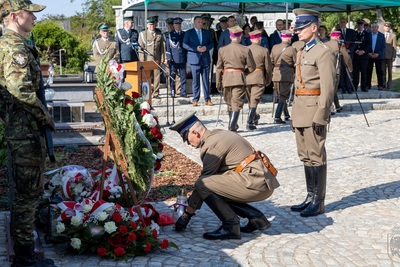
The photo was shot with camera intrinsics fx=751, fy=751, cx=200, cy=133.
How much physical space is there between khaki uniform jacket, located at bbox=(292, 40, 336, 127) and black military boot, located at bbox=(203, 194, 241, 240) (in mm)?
1517

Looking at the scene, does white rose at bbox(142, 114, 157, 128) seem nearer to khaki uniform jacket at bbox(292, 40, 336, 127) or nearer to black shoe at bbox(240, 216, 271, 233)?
black shoe at bbox(240, 216, 271, 233)

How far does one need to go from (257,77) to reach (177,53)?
406cm

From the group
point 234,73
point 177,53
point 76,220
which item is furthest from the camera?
point 177,53

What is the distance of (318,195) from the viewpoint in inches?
309

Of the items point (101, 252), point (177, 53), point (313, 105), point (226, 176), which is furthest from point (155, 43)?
point (101, 252)

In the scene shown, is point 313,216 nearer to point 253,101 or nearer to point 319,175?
point 319,175

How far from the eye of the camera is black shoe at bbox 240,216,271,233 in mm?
7004

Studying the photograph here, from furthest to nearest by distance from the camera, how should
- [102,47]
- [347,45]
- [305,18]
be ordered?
[347,45] < [102,47] < [305,18]

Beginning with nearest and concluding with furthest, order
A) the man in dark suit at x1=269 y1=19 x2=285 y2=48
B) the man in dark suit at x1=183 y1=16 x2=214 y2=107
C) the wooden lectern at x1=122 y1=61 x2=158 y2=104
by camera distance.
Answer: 1. the wooden lectern at x1=122 y1=61 x2=158 y2=104
2. the man in dark suit at x1=183 y1=16 x2=214 y2=107
3. the man in dark suit at x1=269 y1=19 x2=285 y2=48

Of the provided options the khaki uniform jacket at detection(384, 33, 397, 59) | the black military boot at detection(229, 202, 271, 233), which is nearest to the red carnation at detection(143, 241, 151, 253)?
the black military boot at detection(229, 202, 271, 233)

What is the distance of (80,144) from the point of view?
40.1 feet

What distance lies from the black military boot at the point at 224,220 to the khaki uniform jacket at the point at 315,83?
152 cm

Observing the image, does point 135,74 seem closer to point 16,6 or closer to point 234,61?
point 234,61

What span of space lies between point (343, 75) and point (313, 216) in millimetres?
12323
